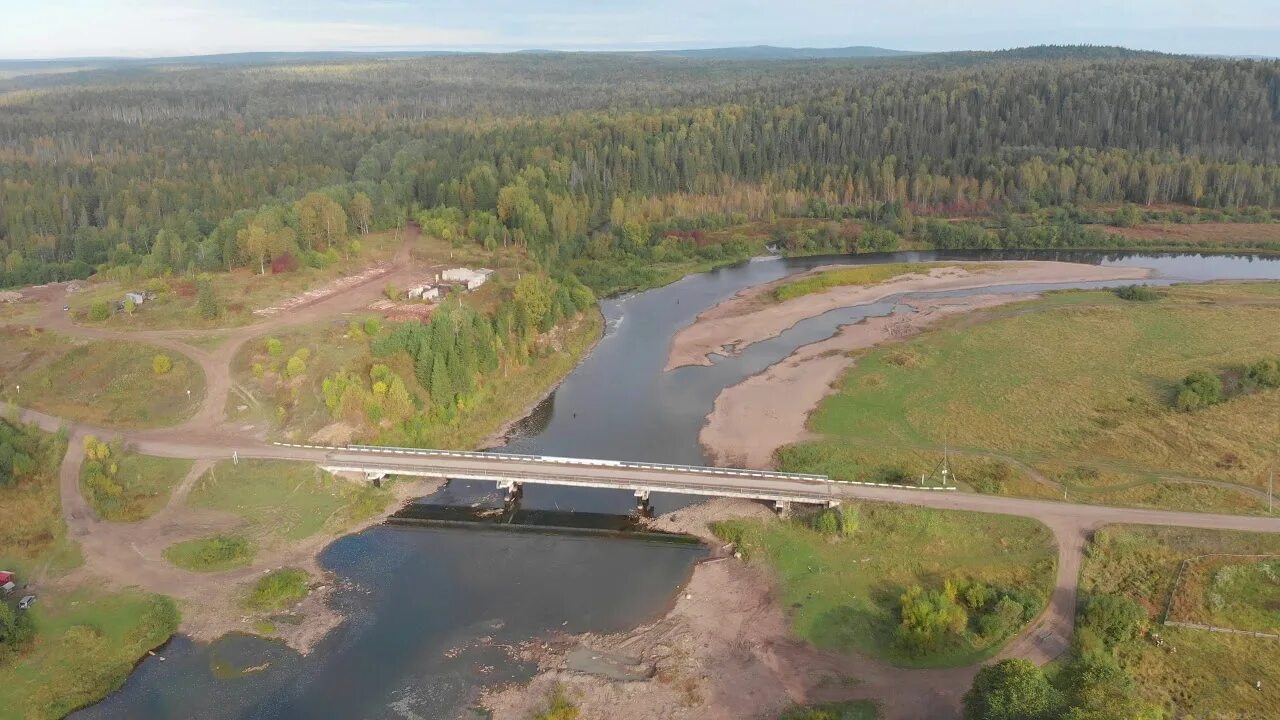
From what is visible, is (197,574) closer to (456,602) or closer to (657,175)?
(456,602)

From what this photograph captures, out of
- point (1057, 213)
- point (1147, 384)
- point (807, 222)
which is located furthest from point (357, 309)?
point (1057, 213)

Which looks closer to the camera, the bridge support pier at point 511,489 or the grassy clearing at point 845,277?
the bridge support pier at point 511,489

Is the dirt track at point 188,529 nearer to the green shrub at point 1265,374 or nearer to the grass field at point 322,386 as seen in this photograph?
the grass field at point 322,386

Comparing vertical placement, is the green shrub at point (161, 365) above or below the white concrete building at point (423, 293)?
below

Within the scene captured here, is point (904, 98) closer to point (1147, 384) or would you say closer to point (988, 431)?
point (1147, 384)

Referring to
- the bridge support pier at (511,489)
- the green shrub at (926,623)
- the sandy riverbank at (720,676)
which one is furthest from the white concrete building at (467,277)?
the green shrub at (926,623)

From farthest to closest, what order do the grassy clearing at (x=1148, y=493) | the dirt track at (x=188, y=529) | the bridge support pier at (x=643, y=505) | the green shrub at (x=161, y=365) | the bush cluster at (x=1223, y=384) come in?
the bush cluster at (x=1223, y=384)
the green shrub at (x=161, y=365)
the bridge support pier at (x=643, y=505)
the grassy clearing at (x=1148, y=493)
the dirt track at (x=188, y=529)

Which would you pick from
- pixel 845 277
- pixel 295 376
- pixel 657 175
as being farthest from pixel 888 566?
pixel 657 175
